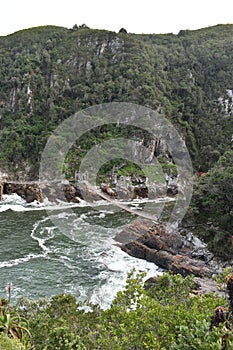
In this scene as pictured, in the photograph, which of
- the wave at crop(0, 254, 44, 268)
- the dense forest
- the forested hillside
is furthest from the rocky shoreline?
the forested hillside

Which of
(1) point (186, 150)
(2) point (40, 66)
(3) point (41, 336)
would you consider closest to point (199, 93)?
(1) point (186, 150)

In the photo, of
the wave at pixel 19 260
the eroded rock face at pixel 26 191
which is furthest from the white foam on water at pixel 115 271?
the eroded rock face at pixel 26 191

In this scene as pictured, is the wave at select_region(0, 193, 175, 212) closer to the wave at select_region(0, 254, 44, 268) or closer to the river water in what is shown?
the river water

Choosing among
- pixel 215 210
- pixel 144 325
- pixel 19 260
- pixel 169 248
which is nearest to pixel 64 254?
pixel 19 260

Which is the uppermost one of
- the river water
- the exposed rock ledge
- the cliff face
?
the cliff face

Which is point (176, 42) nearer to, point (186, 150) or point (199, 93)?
point (199, 93)

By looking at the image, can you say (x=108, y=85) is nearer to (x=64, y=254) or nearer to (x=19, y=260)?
(x=64, y=254)

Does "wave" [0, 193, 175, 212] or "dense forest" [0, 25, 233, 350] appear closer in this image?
"wave" [0, 193, 175, 212]
